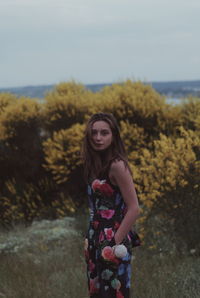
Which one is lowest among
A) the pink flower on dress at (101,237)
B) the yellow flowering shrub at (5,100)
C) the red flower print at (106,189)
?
A: the pink flower on dress at (101,237)

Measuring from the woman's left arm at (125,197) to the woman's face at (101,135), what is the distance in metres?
0.15

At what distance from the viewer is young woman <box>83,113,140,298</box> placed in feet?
9.41

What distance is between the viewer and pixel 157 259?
5.13 metres

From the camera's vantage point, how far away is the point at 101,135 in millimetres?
2984

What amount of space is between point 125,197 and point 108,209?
0.46 ft

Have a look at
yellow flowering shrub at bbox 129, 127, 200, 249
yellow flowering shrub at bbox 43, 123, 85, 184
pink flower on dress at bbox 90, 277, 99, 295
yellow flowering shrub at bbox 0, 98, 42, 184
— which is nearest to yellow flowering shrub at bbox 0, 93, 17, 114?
yellow flowering shrub at bbox 0, 98, 42, 184

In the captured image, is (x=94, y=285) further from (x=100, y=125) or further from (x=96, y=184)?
(x=100, y=125)

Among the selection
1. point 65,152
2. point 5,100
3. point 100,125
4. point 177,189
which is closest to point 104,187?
point 100,125

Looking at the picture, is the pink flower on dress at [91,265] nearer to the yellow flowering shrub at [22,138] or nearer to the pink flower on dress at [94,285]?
the pink flower on dress at [94,285]

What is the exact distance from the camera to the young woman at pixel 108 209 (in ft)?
9.41

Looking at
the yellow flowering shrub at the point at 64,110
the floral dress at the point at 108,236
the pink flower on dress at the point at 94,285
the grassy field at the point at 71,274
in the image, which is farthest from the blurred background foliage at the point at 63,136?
the floral dress at the point at 108,236

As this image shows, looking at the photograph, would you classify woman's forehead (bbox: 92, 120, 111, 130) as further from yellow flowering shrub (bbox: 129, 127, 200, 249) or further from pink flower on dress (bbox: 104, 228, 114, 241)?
yellow flowering shrub (bbox: 129, 127, 200, 249)

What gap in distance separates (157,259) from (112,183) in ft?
7.99

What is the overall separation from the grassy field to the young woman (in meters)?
0.99
